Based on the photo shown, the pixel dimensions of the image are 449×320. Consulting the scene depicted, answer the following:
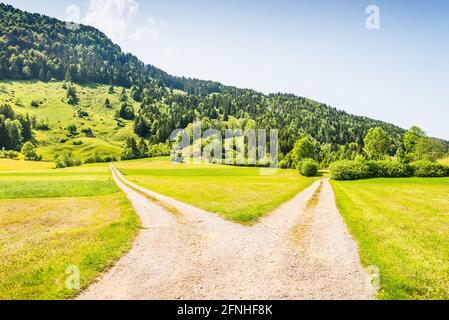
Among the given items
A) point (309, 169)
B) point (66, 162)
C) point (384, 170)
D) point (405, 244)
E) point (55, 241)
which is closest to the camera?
point (405, 244)

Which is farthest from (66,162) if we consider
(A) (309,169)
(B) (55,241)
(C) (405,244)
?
(C) (405,244)

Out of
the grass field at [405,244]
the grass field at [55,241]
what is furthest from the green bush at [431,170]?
the grass field at [55,241]

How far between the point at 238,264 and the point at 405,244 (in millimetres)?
11191

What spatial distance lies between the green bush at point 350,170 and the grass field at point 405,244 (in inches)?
1726

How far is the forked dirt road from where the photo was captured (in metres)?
12.3

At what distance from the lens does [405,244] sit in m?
18.7

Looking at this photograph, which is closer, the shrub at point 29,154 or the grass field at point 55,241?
the grass field at point 55,241

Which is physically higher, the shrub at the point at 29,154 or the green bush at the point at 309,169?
the shrub at the point at 29,154

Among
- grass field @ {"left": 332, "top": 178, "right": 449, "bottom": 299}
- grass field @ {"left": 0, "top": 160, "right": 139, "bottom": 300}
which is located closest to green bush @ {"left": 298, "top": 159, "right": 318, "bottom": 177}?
grass field @ {"left": 332, "top": 178, "right": 449, "bottom": 299}

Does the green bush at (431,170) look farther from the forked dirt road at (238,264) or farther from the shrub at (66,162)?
the shrub at (66,162)

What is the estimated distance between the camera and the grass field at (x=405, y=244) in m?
12.7

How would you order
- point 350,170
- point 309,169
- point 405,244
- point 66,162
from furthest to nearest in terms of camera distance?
point 66,162, point 309,169, point 350,170, point 405,244

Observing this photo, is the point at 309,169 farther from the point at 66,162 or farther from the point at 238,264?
the point at 66,162
